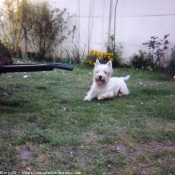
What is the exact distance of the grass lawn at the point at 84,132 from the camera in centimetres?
248

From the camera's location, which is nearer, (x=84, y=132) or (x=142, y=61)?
(x=84, y=132)

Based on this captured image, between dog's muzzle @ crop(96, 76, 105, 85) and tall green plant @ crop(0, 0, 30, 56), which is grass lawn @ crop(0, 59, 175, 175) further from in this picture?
tall green plant @ crop(0, 0, 30, 56)

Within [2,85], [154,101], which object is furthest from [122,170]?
[2,85]

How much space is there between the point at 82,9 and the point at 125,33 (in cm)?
203

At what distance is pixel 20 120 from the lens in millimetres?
3545

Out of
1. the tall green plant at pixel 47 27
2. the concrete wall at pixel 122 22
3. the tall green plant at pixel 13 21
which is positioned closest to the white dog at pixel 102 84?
the concrete wall at pixel 122 22

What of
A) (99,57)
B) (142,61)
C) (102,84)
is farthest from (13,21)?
(102,84)

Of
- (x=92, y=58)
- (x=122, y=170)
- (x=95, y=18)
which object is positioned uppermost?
(x=95, y=18)

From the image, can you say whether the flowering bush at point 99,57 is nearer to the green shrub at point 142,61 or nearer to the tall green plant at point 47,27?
the green shrub at point 142,61

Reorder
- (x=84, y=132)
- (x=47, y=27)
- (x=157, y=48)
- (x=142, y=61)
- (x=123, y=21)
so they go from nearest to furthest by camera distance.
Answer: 1. (x=84, y=132)
2. (x=157, y=48)
3. (x=142, y=61)
4. (x=123, y=21)
5. (x=47, y=27)

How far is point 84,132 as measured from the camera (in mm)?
3268

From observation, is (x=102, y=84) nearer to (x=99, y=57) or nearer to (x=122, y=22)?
(x=99, y=57)

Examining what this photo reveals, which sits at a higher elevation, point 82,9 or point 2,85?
point 82,9

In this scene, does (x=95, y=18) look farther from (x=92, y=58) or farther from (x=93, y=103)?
(x=93, y=103)
